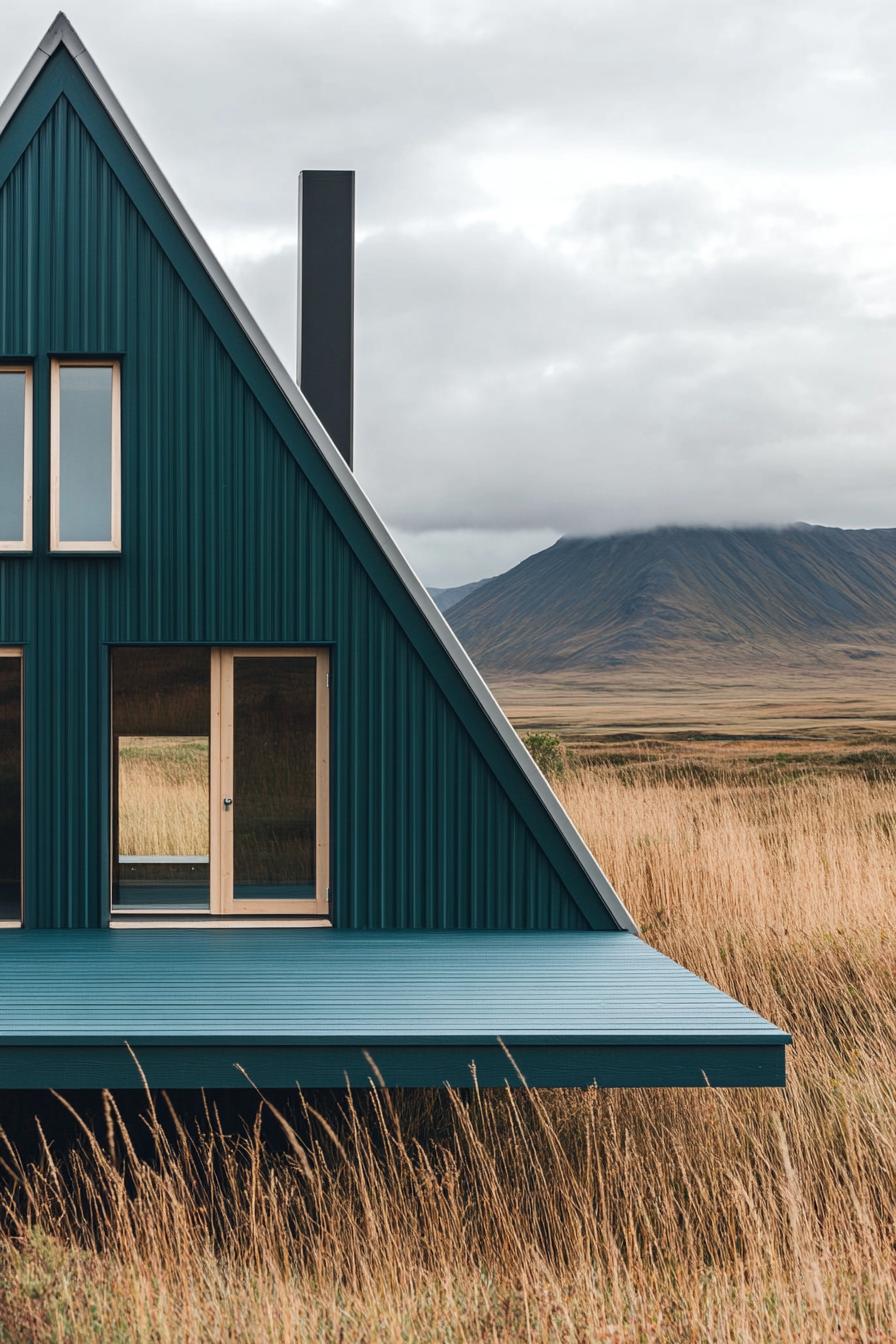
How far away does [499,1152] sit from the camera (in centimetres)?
649

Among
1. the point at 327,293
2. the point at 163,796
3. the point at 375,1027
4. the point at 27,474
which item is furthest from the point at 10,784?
the point at 327,293

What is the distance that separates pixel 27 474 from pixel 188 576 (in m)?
1.39

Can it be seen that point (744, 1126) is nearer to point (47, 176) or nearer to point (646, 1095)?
point (646, 1095)

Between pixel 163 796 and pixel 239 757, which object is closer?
pixel 239 757

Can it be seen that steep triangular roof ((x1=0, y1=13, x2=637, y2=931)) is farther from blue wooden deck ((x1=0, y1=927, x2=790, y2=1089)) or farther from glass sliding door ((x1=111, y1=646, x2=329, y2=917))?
blue wooden deck ((x1=0, y1=927, x2=790, y2=1089))

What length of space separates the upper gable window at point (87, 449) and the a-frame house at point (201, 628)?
0.05 ft

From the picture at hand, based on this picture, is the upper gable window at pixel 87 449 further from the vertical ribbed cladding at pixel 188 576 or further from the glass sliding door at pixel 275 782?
the glass sliding door at pixel 275 782

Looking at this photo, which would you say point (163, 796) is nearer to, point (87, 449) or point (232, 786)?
point (232, 786)

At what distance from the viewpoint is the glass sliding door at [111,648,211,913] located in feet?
25.9

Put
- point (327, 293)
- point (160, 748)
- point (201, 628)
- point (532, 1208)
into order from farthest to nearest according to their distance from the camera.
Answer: point (327, 293) → point (160, 748) → point (201, 628) → point (532, 1208)

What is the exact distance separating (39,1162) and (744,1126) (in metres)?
4.32

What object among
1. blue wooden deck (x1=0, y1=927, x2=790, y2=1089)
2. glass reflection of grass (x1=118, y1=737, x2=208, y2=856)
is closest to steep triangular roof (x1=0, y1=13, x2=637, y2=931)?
blue wooden deck (x1=0, y1=927, x2=790, y2=1089)

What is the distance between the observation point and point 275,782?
25.9 ft

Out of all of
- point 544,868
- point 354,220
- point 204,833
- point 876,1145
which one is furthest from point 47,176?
point 876,1145
